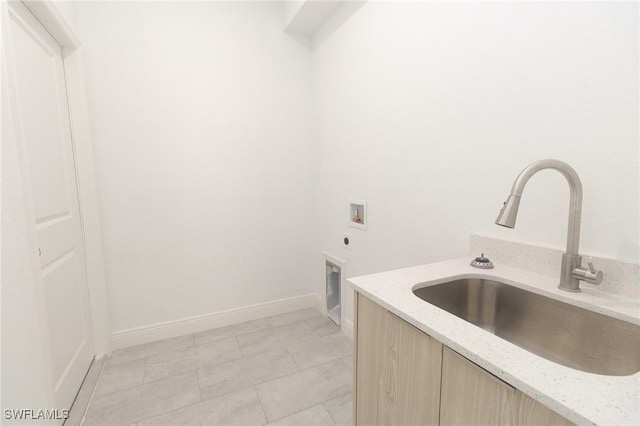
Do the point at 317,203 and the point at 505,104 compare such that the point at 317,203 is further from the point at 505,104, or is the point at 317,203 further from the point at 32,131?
the point at 32,131

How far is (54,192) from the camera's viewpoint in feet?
5.19

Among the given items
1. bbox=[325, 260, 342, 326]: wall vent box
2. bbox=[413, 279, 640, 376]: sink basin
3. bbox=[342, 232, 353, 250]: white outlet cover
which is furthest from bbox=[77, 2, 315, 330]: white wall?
bbox=[413, 279, 640, 376]: sink basin

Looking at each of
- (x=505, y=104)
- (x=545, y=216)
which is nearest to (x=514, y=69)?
(x=505, y=104)

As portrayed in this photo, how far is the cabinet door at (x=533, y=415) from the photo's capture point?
20.3 inches

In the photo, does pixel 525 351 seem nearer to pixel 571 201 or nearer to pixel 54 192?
pixel 571 201

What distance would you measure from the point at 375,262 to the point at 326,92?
1479mm

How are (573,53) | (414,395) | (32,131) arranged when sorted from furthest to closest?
(32,131) < (573,53) < (414,395)

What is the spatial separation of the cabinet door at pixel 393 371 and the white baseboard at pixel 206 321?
5.46 feet

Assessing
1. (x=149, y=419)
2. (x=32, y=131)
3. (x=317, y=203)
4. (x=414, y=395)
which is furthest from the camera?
(x=317, y=203)

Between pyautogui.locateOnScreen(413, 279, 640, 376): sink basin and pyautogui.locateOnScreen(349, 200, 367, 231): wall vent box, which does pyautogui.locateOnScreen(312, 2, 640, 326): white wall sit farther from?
pyautogui.locateOnScreen(413, 279, 640, 376): sink basin

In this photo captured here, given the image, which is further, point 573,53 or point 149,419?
point 149,419

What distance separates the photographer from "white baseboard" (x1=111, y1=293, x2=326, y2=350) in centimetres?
220

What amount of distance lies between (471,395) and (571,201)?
674mm

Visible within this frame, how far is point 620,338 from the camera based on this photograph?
2.52 feet
